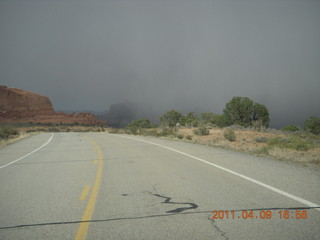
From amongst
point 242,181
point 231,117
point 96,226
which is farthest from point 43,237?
point 231,117

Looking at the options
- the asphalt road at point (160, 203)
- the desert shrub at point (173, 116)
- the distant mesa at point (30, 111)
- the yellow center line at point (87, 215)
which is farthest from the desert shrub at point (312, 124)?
the distant mesa at point (30, 111)

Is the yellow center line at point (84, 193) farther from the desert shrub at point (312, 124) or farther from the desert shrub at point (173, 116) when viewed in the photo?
the desert shrub at point (173, 116)

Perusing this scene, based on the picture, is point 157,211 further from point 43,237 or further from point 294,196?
point 294,196

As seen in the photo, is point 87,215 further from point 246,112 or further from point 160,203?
point 246,112

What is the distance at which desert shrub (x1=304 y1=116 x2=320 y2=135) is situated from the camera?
59003 mm

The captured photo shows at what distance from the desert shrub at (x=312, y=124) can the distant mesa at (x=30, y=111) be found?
7487cm

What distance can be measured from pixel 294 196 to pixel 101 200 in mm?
4067

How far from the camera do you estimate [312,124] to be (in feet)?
200

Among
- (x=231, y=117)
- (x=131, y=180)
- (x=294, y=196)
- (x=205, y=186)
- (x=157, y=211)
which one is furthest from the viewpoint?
(x=231, y=117)

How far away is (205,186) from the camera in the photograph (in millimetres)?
5797

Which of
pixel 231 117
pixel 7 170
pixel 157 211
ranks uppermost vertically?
pixel 231 117

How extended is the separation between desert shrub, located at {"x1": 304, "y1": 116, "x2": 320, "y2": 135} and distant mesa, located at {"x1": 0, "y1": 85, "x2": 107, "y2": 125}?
74869 millimetres

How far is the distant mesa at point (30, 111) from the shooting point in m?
90.1

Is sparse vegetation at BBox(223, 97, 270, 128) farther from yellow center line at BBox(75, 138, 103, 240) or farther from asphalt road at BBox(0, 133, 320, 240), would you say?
yellow center line at BBox(75, 138, 103, 240)
